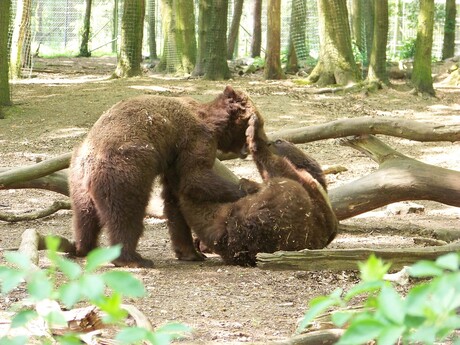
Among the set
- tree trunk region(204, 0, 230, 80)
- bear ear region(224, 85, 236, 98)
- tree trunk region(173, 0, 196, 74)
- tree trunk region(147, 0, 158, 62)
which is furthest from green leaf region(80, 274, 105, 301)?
tree trunk region(147, 0, 158, 62)

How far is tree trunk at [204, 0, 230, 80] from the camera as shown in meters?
17.2

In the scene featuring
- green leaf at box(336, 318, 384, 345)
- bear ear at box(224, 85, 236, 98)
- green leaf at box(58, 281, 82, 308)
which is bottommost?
bear ear at box(224, 85, 236, 98)

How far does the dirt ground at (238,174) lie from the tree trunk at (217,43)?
19.5 inches

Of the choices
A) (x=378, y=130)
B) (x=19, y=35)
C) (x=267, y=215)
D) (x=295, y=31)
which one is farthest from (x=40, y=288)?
(x=295, y=31)

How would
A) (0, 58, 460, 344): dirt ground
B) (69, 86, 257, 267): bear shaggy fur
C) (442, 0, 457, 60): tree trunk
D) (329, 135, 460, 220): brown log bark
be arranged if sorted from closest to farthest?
(0, 58, 460, 344): dirt ground
(69, 86, 257, 267): bear shaggy fur
(329, 135, 460, 220): brown log bark
(442, 0, 457, 60): tree trunk

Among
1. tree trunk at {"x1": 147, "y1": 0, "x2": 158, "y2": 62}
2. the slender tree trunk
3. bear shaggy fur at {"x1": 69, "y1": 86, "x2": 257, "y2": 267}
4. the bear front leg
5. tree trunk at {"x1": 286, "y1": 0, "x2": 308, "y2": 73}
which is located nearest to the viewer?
bear shaggy fur at {"x1": 69, "y1": 86, "x2": 257, "y2": 267}

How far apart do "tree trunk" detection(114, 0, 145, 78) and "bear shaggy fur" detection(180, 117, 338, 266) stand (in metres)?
11.5

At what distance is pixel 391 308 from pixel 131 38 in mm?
16722

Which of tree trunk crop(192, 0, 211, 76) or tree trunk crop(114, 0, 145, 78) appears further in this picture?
tree trunk crop(192, 0, 211, 76)

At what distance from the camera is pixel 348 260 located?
18.7 ft

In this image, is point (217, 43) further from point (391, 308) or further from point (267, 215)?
point (391, 308)

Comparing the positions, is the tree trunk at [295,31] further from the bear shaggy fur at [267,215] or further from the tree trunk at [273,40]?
the bear shaggy fur at [267,215]

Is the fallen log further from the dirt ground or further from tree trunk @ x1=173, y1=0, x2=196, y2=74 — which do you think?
tree trunk @ x1=173, y1=0, x2=196, y2=74

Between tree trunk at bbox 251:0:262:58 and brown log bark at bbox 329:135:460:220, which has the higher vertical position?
tree trunk at bbox 251:0:262:58
